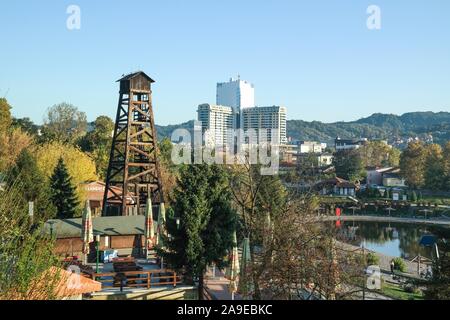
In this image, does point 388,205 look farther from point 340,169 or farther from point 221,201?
point 221,201

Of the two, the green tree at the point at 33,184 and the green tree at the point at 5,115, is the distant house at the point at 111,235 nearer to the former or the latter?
the green tree at the point at 33,184

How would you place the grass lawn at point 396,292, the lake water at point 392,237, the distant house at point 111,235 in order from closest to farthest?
the grass lawn at point 396,292 → the distant house at point 111,235 → the lake water at point 392,237

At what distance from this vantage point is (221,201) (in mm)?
17250

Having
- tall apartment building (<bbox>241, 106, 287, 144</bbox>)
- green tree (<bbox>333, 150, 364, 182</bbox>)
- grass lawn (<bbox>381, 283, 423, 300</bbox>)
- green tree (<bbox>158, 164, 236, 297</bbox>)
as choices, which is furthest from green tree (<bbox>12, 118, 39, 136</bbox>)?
tall apartment building (<bbox>241, 106, 287, 144</bbox>)

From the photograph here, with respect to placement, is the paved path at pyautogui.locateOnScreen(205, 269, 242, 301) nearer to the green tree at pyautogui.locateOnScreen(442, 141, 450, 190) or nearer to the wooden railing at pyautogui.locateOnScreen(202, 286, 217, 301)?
the wooden railing at pyautogui.locateOnScreen(202, 286, 217, 301)

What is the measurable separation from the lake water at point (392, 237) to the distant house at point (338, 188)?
2108 centimetres

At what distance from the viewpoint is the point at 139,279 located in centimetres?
1702

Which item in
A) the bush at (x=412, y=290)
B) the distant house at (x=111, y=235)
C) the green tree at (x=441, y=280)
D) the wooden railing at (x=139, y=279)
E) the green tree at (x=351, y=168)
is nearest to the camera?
the green tree at (x=441, y=280)

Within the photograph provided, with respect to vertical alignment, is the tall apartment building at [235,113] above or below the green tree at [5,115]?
above

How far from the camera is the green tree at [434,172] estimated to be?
234 feet

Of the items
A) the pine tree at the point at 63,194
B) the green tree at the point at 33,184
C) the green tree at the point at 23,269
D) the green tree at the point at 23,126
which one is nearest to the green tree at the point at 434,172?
the green tree at the point at 23,126

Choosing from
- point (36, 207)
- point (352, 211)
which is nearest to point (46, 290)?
point (36, 207)

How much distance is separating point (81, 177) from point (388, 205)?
144 ft
